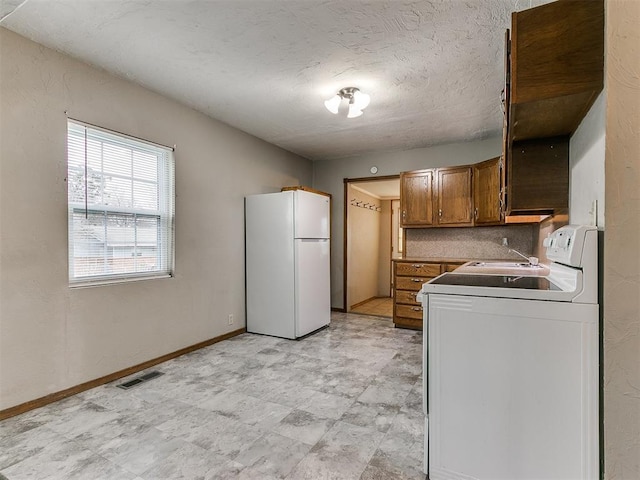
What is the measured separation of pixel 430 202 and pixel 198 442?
12.4 feet

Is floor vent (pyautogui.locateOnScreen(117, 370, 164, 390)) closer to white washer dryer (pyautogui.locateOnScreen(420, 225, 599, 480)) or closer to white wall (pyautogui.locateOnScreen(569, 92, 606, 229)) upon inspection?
white washer dryer (pyautogui.locateOnScreen(420, 225, 599, 480))

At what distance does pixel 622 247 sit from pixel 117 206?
3269 mm

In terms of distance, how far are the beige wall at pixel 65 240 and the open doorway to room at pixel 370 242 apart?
2369 mm

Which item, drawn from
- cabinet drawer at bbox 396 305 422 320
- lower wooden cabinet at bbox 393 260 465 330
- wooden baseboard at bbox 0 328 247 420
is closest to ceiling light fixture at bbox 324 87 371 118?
lower wooden cabinet at bbox 393 260 465 330

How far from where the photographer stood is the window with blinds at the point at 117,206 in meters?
2.53

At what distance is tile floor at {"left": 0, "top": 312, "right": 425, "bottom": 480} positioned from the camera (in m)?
1.65

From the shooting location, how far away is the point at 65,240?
2.42 meters

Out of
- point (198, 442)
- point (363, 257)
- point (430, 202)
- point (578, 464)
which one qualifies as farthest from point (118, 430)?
point (363, 257)

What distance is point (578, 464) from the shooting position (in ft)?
4.19

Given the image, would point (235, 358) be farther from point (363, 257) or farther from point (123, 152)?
point (363, 257)

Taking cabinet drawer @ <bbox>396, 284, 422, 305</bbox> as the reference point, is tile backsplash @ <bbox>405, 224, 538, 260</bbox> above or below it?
above

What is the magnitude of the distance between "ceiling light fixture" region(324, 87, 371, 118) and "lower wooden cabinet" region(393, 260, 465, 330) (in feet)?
7.05

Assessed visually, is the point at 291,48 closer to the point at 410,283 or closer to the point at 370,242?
the point at 410,283

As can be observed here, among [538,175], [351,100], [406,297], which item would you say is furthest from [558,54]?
[406,297]
